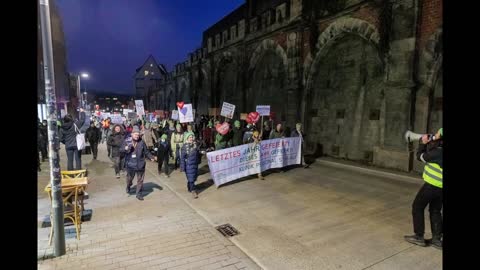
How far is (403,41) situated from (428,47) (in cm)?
80

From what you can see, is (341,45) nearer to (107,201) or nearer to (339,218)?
(339,218)

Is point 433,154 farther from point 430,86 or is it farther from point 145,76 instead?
point 145,76

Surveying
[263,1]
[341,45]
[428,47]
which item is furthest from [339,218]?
[263,1]

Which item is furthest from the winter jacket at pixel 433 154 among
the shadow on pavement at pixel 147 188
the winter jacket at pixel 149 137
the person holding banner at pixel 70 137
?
the winter jacket at pixel 149 137

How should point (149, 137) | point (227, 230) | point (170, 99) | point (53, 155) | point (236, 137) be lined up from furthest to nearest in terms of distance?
1. point (170, 99)
2. point (149, 137)
3. point (236, 137)
4. point (227, 230)
5. point (53, 155)

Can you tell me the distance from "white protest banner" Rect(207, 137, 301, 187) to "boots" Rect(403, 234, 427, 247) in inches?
196

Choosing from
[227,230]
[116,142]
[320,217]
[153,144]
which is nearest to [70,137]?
[116,142]

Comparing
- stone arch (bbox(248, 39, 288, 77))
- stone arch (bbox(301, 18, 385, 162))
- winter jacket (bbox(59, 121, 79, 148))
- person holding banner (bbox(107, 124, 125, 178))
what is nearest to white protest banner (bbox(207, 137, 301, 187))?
stone arch (bbox(301, 18, 385, 162))

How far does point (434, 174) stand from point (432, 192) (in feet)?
0.96

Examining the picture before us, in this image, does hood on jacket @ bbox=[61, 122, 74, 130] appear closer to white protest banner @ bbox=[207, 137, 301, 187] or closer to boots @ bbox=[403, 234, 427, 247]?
white protest banner @ bbox=[207, 137, 301, 187]

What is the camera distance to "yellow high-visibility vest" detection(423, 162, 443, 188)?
4.31 metres

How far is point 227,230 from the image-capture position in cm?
545

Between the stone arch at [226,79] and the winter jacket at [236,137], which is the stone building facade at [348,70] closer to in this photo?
the stone arch at [226,79]
